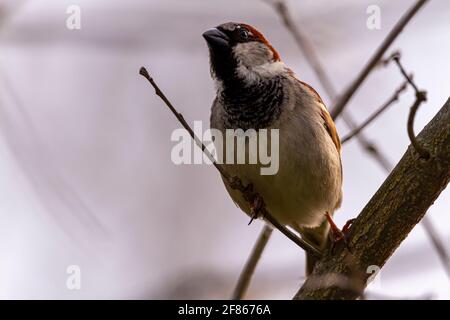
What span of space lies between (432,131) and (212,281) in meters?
2.00

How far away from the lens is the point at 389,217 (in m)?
3.12

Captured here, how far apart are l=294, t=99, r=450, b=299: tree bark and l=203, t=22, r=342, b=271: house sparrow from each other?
2.13 feet

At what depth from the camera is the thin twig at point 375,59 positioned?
3.78 m

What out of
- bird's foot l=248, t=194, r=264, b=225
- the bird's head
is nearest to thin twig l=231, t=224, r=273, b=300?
bird's foot l=248, t=194, r=264, b=225

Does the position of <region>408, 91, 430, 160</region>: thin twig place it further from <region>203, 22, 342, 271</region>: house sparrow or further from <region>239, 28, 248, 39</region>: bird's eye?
<region>239, 28, 248, 39</region>: bird's eye

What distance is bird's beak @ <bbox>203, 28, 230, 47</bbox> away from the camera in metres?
4.07

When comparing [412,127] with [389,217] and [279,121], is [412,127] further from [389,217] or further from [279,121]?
[279,121]

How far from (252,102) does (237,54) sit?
1.21 ft

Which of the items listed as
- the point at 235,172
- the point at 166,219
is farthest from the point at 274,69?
the point at 166,219

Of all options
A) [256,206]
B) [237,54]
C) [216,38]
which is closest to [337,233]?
[256,206]

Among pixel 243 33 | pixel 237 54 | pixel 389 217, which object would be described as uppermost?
pixel 243 33

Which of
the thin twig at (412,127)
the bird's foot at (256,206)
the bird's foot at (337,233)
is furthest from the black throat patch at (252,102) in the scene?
the thin twig at (412,127)
